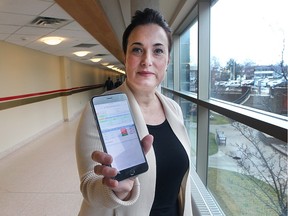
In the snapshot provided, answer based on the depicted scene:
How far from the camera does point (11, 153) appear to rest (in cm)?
566

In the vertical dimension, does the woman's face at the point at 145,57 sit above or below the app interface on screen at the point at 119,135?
above

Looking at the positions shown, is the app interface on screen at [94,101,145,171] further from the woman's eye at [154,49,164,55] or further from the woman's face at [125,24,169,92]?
the woman's eye at [154,49,164,55]

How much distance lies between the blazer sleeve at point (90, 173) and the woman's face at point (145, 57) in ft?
0.89

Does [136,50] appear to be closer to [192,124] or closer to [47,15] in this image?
[47,15]

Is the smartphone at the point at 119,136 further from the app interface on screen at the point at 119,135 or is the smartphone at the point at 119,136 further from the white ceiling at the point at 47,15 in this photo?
the white ceiling at the point at 47,15

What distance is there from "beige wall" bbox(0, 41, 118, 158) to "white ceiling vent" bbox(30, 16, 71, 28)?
6.50ft

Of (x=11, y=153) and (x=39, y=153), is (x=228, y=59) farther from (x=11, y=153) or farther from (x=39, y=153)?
(x=11, y=153)

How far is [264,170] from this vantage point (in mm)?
1891

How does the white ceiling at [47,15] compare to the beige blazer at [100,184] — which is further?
the white ceiling at [47,15]

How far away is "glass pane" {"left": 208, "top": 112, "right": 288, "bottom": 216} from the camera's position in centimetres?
168

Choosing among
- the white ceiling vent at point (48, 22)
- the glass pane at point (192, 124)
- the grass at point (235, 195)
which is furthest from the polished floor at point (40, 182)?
the white ceiling vent at point (48, 22)

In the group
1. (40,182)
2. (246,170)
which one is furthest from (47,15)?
(246,170)

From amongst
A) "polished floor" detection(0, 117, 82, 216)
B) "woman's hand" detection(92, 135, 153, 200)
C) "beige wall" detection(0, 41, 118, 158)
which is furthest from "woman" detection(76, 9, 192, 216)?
"beige wall" detection(0, 41, 118, 158)

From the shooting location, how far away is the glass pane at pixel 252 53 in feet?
5.57
